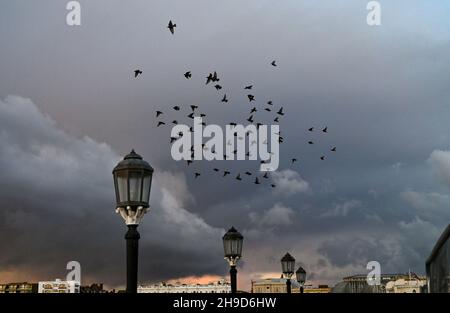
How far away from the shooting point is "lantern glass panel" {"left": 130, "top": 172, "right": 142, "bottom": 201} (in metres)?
11.3

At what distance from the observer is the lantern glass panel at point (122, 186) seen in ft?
37.3

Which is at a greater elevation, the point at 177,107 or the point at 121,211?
the point at 177,107

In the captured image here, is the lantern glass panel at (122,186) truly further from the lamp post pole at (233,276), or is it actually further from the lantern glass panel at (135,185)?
the lamp post pole at (233,276)

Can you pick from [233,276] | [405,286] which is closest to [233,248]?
[233,276]

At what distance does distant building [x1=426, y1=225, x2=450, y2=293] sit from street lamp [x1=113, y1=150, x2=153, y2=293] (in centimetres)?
523

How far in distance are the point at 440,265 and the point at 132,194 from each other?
20.4 feet

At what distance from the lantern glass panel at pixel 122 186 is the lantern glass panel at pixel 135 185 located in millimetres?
102

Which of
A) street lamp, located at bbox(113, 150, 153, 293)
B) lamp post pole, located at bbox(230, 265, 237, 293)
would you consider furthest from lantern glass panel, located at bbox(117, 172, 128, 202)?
lamp post pole, located at bbox(230, 265, 237, 293)

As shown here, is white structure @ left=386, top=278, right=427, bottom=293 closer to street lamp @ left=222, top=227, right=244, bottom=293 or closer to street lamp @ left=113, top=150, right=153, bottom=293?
street lamp @ left=222, top=227, right=244, bottom=293
